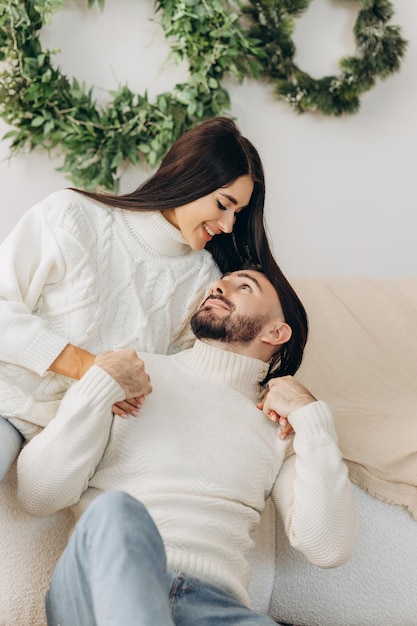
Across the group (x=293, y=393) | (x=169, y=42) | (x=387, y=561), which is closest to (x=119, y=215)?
(x=293, y=393)

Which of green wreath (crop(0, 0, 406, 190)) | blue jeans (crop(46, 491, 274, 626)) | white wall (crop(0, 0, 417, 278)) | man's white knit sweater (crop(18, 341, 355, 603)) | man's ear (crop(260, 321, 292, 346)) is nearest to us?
blue jeans (crop(46, 491, 274, 626))

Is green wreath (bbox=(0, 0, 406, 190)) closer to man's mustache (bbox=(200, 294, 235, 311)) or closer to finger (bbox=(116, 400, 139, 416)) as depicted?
man's mustache (bbox=(200, 294, 235, 311))

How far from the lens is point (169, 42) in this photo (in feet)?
9.03

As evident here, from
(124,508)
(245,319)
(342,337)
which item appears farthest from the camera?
(342,337)

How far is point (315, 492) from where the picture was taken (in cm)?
144

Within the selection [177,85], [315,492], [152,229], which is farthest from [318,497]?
[177,85]

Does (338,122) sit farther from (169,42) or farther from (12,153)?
(12,153)

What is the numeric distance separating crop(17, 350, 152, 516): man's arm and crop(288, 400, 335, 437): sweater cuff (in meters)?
0.31

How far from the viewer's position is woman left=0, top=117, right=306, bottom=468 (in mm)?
1594

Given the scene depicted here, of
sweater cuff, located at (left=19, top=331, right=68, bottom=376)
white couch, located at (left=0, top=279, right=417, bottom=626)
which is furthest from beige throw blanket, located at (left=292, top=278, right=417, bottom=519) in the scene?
sweater cuff, located at (left=19, top=331, right=68, bottom=376)

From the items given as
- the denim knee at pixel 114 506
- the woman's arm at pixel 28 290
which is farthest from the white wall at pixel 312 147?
the denim knee at pixel 114 506

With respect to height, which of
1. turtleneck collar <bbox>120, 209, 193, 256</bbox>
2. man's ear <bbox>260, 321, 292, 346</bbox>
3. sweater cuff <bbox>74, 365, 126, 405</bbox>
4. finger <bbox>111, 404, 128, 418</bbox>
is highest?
turtleneck collar <bbox>120, 209, 193, 256</bbox>

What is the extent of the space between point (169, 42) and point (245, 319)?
1473 millimetres

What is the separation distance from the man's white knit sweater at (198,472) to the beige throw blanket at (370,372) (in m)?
0.31
